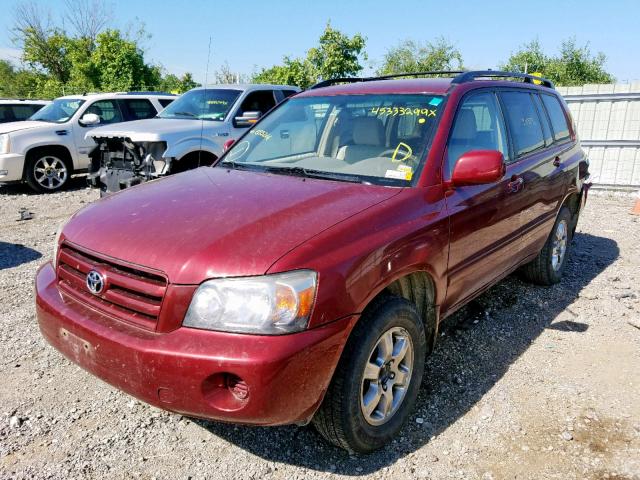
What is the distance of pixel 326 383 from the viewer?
2.17 m

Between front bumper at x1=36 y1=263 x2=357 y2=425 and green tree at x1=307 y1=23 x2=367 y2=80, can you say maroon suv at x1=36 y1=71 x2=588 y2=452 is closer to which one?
front bumper at x1=36 y1=263 x2=357 y2=425

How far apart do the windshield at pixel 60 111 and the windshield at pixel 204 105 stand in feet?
9.24

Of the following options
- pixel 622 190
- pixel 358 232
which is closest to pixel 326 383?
pixel 358 232

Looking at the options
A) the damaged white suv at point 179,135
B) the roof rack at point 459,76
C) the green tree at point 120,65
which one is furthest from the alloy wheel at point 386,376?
the green tree at point 120,65

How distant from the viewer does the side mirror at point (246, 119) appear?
7.07 m

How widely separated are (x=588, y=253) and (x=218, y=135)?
5235 millimetres

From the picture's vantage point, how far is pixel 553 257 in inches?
191

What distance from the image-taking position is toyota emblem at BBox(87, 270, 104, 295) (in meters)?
2.33

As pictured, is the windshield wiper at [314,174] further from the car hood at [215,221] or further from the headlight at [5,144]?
the headlight at [5,144]

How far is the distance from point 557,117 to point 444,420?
324 cm

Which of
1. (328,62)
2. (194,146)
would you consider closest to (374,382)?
(194,146)

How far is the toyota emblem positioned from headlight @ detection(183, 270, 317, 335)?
55 centimetres

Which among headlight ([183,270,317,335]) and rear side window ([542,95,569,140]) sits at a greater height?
rear side window ([542,95,569,140])

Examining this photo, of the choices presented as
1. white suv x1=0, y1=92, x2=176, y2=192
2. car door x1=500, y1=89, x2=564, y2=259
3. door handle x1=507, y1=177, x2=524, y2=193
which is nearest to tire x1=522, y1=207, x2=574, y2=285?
car door x1=500, y1=89, x2=564, y2=259
